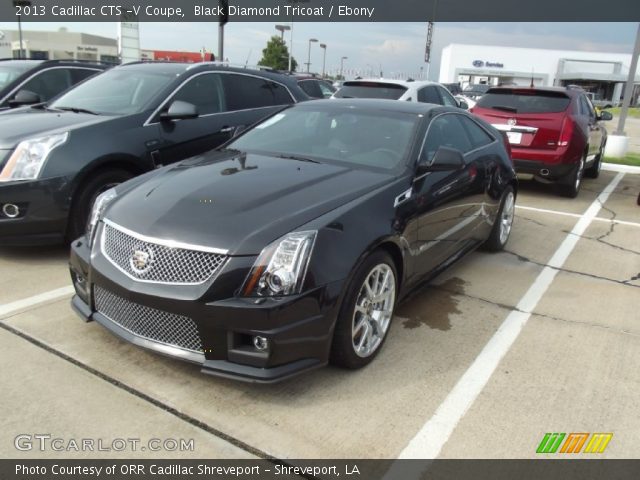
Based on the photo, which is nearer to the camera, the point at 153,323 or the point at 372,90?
the point at 153,323

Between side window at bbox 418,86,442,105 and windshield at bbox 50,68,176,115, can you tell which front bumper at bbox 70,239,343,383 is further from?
side window at bbox 418,86,442,105

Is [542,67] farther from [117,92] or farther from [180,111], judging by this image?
[180,111]

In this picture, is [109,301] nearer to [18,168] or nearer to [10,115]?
[18,168]

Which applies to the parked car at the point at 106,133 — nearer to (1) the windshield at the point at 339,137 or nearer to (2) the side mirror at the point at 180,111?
(2) the side mirror at the point at 180,111

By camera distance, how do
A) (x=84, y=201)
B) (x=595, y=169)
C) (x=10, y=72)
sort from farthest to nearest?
(x=595, y=169), (x=10, y=72), (x=84, y=201)

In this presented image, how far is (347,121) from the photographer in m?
4.24

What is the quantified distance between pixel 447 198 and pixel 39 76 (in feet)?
20.6

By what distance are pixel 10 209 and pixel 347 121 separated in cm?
276

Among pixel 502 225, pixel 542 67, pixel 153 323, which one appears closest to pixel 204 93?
pixel 502 225

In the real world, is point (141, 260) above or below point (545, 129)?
below

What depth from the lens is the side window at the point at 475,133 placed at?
5.00 m

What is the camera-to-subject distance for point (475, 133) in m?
5.15

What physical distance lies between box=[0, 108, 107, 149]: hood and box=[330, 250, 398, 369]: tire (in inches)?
123

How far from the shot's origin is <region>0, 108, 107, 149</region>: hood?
4641 mm
